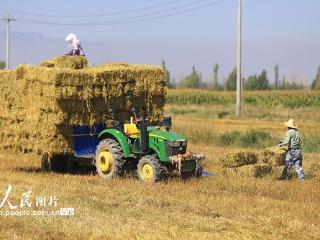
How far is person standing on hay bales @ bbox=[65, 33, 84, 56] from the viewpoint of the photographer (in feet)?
54.5

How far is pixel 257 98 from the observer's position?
177 ft

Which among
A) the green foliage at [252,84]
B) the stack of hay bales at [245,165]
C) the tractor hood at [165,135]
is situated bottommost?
the stack of hay bales at [245,165]

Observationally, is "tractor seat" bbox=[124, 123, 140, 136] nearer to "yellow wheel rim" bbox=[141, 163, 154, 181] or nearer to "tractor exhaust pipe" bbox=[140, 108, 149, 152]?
"tractor exhaust pipe" bbox=[140, 108, 149, 152]

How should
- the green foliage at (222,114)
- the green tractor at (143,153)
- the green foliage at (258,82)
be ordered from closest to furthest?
the green tractor at (143,153) → the green foliage at (222,114) → the green foliage at (258,82)

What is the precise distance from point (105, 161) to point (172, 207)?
14.4 ft

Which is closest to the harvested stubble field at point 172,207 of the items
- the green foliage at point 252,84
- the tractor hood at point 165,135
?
the tractor hood at point 165,135

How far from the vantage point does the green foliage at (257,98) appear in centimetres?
4981

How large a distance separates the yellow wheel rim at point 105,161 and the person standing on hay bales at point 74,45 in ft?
12.4

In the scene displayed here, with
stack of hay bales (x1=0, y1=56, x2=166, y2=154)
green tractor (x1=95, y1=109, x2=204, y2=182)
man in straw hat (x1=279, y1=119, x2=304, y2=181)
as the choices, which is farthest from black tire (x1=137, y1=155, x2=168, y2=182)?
man in straw hat (x1=279, y1=119, x2=304, y2=181)

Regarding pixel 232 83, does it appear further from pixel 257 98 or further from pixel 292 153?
pixel 292 153

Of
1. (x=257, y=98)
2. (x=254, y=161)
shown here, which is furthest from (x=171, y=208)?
(x=257, y=98)

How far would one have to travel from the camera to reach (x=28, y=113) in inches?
571

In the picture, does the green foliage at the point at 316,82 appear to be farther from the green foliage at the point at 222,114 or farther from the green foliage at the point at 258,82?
the green foliage at the point at 222,114

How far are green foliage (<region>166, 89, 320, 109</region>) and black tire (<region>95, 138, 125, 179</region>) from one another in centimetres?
3545
